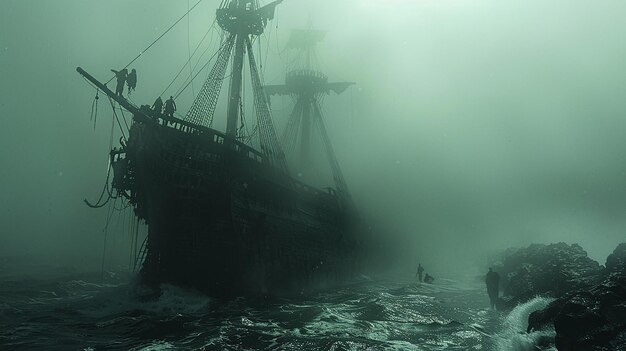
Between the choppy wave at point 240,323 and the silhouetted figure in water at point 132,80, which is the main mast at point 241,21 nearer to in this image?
the silhouetted figure in water at point 132,80

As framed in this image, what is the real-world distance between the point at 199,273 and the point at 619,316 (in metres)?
15.2

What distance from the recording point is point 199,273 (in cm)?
1683

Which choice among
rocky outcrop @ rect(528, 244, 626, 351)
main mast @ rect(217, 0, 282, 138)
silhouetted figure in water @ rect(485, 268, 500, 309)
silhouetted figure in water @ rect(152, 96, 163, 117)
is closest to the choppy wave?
silhouetted figure in water @ rect(485, 268, 500, 309)

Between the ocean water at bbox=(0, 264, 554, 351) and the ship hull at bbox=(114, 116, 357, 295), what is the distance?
3.95ft

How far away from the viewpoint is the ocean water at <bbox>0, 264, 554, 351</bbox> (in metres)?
9.70

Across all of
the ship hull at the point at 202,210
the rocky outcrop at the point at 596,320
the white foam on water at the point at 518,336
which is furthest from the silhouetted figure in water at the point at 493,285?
the ship hull at the point at 202,210

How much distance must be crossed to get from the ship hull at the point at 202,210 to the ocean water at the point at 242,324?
3.95 ft

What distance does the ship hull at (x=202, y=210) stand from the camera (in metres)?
17.1

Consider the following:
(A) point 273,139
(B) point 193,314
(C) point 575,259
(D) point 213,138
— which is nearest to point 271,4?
(A) point 273,139

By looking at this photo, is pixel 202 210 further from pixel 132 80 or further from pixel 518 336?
pixel 518 336

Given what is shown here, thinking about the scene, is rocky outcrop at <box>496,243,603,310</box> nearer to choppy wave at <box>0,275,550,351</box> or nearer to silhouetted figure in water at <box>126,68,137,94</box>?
choppy wave at <box>0,275,550,351</box>

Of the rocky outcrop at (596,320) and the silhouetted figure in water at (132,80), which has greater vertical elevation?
the silhouetted figure in water at (132,80)

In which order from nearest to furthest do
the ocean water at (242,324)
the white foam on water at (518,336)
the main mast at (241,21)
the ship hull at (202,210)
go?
the white foam on water at (518,336) < the ocean water at (242,324) < the ship hull at (202,210) < the main mast at (241,21)

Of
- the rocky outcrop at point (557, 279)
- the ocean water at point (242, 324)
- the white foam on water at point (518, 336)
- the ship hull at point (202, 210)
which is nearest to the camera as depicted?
the white foam on water at point (518, 336)
